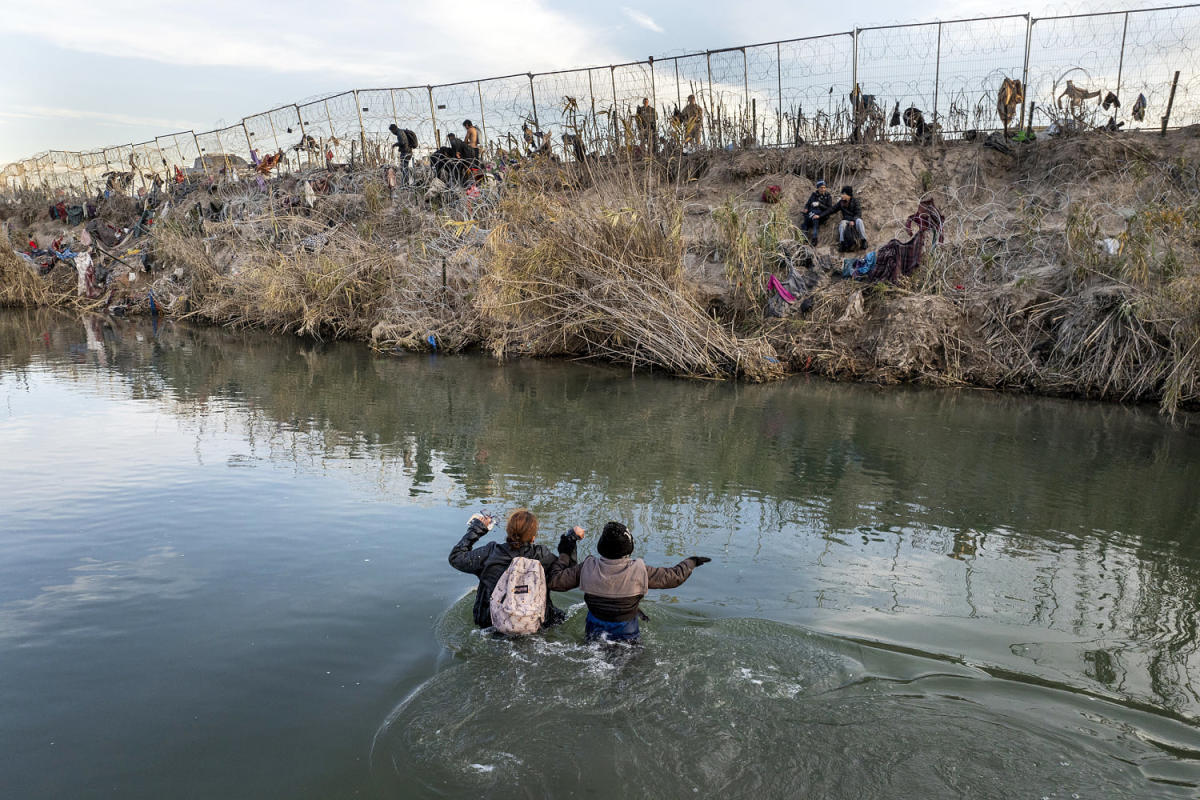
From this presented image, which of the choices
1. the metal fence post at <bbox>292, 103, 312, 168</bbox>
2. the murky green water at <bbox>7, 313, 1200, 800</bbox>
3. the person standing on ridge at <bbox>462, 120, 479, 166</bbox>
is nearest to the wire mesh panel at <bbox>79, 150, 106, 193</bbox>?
the metal fence post at <bbox>292, 103, 312, 168</bbox>

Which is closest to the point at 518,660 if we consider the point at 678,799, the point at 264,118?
the point at 678,799

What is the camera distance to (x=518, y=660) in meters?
4.88

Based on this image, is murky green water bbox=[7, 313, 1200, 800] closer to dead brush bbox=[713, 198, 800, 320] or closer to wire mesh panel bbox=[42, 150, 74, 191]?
dead brush bbox=[713, 198, 800, 320]

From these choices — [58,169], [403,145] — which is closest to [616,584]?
[403,145]

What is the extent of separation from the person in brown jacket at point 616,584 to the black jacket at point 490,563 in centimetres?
30

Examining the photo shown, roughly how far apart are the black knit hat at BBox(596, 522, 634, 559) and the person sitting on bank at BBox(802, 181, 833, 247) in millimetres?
16546

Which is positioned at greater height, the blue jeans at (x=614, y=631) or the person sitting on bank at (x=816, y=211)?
the person sitting on bank at (x=816, y=211)

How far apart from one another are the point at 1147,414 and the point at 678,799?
1278cm

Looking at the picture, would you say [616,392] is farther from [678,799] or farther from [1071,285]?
[678,799]

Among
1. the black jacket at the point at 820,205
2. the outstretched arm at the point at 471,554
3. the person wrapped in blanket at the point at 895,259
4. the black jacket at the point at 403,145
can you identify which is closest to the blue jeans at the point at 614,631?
the outstretched arm at the point at 471,554

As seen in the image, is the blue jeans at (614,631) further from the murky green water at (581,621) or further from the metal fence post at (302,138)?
the metal fence post at (302,138)

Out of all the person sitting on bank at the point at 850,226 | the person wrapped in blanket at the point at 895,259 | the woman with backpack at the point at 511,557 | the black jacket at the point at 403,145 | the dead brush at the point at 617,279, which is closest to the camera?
the woman with backpack at the point at 511,557

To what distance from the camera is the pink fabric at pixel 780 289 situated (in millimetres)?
17219

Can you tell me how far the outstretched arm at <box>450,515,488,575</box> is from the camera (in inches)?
207
